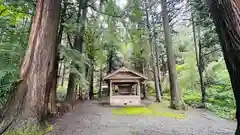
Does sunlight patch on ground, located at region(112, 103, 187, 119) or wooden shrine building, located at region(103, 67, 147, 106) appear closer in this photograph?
sunlight patch on ground, located at region(112, 103, 187, 119)

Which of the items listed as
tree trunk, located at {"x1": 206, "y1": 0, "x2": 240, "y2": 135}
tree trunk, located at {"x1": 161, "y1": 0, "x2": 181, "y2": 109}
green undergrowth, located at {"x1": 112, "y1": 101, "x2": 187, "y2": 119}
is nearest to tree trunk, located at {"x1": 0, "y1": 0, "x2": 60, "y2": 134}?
tree trunk, located at {"x1": 206, "y1": 0, "x2": 240, "y2": 135}

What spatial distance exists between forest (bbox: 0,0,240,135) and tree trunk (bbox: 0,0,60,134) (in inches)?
0.8

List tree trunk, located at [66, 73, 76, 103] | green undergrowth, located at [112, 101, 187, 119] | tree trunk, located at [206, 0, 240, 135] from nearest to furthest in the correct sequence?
tree trunk, located at [206, 0, 240, 135] → green undergrowth, located at [112, 101, 187, 119] → tree trunk, located at [66, 73, 76, 103]

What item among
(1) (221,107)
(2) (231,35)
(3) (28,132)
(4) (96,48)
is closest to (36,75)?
(3) (28,132)

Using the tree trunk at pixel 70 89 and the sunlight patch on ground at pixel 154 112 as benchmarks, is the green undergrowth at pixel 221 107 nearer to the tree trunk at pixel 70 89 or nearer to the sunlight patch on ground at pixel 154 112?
the sunlight patch on ground at pixel 154 112

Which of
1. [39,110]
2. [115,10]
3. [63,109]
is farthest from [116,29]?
[39,110]

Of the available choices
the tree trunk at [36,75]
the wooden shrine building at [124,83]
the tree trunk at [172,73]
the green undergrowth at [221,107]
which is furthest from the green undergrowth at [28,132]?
the wooden shrine building at [124,83]

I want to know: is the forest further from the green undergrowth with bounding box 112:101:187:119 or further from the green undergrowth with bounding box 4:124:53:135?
the green undergrowth with bounding box 112:101:187:119

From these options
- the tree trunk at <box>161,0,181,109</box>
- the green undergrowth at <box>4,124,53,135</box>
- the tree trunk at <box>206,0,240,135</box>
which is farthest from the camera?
the tree trunk at <box>161,0,181,109</box>

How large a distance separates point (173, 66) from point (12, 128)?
913 cm

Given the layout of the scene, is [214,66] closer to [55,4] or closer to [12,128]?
[55,4]

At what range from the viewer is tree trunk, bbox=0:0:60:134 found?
4.67m

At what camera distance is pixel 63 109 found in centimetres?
916

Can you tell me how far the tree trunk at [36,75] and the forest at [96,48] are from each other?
2 cm
